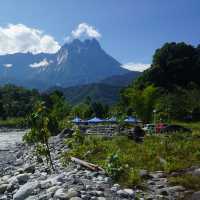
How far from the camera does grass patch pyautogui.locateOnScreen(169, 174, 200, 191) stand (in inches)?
481

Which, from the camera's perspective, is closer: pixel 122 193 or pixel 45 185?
pixel 122 193

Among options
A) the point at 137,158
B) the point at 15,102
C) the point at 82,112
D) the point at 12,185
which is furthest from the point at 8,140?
the point at 15,102

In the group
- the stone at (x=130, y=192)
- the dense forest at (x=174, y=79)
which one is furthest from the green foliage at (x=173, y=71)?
the stone at (x=130, y=192)

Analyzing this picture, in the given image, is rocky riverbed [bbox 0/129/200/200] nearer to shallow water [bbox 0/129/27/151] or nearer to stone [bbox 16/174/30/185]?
stone [bbox 16/174/30/185]

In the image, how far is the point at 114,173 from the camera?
13.4 meters

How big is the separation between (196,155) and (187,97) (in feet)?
145

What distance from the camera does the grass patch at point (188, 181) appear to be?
12.2 metres

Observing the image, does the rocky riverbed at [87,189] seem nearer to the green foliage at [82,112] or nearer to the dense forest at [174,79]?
the dense forest at [174,79]

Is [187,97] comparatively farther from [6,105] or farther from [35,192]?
[6,105]

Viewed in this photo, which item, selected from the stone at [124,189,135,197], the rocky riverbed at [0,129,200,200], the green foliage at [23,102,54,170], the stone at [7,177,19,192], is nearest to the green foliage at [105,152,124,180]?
the rocky riverbed at [0,129,200,200]

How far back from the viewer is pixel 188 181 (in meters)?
12.6

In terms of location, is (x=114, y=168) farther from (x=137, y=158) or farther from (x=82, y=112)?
(x=82, y=112)

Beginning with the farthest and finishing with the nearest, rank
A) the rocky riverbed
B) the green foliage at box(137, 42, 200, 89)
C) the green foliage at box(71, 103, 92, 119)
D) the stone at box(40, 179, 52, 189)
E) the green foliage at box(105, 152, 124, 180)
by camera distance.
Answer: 1. the green foliage at box(71, 103, 92, 119)
2. the green foliage at box(137, 42, 200, 89)
3. the green foliage at box(105, 152, 124, 180)
4. the stone at box(40, 179, 52, 189)
5. the rocky riverbed

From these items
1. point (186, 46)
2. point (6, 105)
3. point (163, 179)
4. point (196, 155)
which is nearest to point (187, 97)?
point (186, 46)
